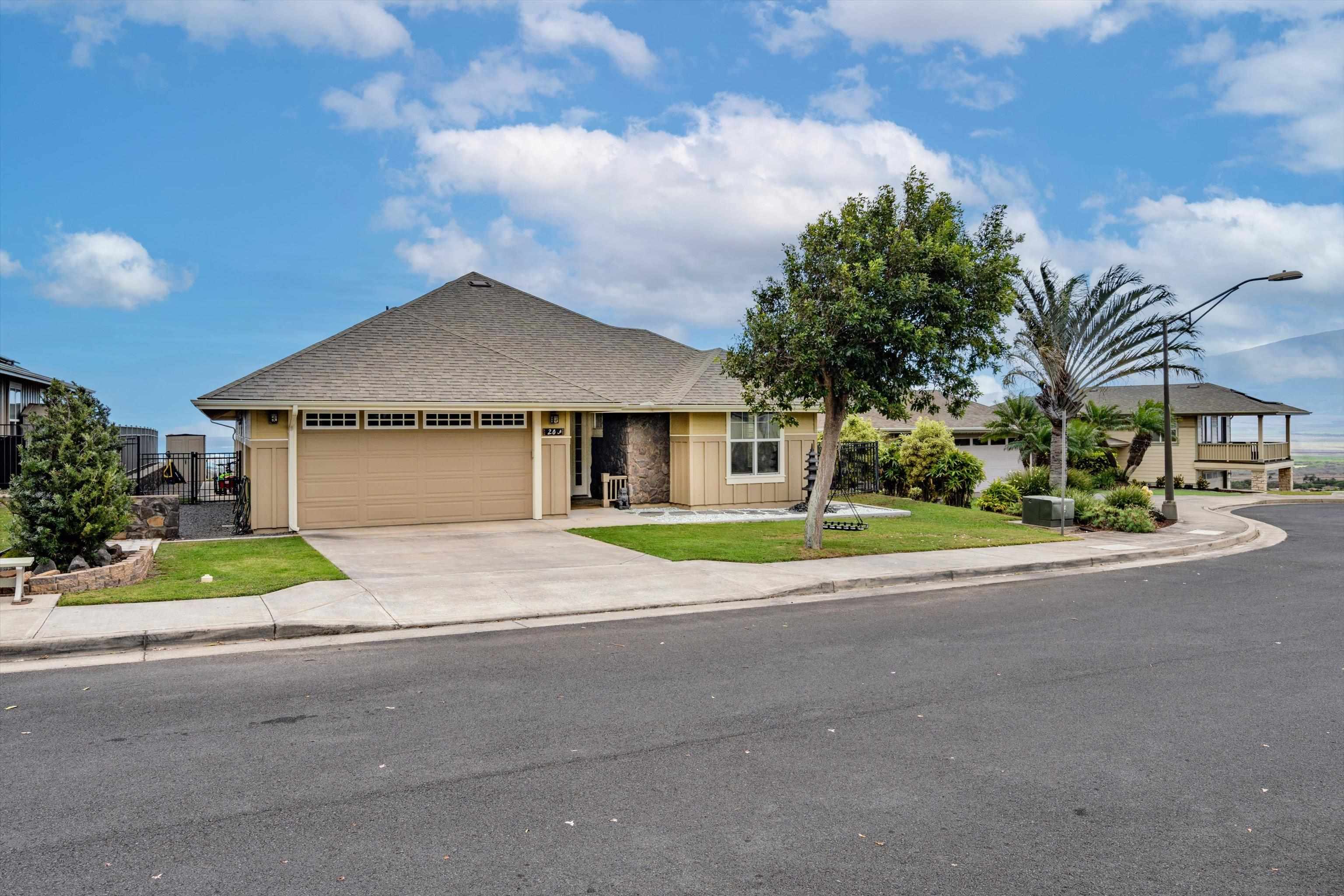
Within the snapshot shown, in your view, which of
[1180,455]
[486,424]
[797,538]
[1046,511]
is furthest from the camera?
[1180,455]

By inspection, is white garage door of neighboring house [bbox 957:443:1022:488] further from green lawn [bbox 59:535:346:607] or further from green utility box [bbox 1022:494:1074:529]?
green lawn [bbox 59:535:346:607]

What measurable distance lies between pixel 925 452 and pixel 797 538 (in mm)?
11561

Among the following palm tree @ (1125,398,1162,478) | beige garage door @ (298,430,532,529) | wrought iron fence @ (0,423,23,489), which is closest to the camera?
beige garage door @ (298,430,532,529)

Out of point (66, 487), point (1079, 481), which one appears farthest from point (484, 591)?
point (1079, 481)

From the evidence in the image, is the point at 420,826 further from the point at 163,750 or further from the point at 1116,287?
the point at 1116,287

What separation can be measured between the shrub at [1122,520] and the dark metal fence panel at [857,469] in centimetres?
696

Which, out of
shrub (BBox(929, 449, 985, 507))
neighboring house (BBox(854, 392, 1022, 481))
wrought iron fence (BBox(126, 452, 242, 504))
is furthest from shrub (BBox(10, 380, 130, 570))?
neighboring house (BBox(854, 392, 1022, 481))

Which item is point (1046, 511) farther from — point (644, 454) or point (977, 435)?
point (977, 435)

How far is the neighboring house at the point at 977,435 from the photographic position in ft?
122

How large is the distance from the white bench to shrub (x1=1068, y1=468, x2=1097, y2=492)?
25987 millimetres

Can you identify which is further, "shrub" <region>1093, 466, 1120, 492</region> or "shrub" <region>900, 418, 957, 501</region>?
"shrub" <region>1093, 466, 1120, 492</region>

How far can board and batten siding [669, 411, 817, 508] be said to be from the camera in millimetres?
23016

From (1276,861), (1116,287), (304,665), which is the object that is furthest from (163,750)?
(1116,287)

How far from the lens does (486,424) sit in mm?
20172
